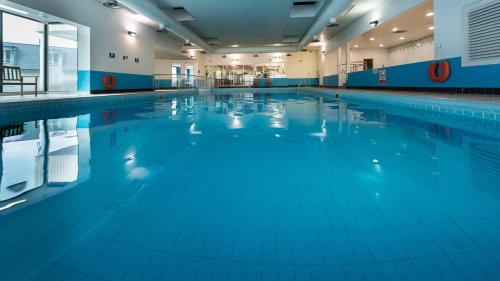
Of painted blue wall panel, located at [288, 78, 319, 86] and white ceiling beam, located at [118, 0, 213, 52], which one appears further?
painted blue wall panel, located at [288, 78, 319, 86]

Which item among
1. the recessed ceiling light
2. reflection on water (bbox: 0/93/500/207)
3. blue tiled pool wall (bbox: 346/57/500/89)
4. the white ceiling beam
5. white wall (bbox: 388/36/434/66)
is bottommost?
reflection on water (bbox: 0/93/500/207)

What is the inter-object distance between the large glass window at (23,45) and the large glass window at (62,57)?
0.96ft

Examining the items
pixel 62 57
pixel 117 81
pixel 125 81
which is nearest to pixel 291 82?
pixel 125 81

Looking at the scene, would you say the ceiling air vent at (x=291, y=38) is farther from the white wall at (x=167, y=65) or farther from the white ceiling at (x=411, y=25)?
the white wall at (x=167, y=65)

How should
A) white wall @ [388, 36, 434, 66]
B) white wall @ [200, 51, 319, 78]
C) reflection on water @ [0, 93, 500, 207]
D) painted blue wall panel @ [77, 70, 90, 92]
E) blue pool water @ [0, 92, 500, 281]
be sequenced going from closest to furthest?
1. blue pool water @ [0, 92, 500, 281]
2. reflection on water @ [0, 93, 500, 207]
3. painted blue wall panel @ [77, 70, 90, 92]
4. white wall @ [388, 36, 434, 66]
5. white wall @ [200, 51, 319, 78]

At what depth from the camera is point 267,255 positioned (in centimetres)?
119

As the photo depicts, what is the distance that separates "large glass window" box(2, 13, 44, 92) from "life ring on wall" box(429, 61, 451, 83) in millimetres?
11267

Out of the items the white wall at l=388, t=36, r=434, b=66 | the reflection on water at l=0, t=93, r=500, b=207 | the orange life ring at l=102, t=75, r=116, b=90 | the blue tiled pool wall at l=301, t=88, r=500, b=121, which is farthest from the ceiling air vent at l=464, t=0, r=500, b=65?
the orange life ring at l=102, t=75, r=116, b=90

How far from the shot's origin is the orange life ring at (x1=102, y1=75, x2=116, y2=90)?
11.3 meters

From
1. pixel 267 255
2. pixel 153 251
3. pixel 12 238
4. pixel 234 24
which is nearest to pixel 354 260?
pixel 267 255

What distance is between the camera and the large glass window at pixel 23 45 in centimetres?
849

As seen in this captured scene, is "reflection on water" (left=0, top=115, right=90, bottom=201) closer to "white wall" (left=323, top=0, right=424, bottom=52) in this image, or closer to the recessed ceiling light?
the recessed ceiling light

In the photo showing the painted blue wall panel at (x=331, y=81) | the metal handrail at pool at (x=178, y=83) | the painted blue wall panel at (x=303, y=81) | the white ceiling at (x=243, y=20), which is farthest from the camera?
the painted blue wall panel at (x=303, y=81)

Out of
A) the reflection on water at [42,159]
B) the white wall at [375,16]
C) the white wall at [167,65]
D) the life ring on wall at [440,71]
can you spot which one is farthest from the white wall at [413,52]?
the reflection on water at [42,159]
